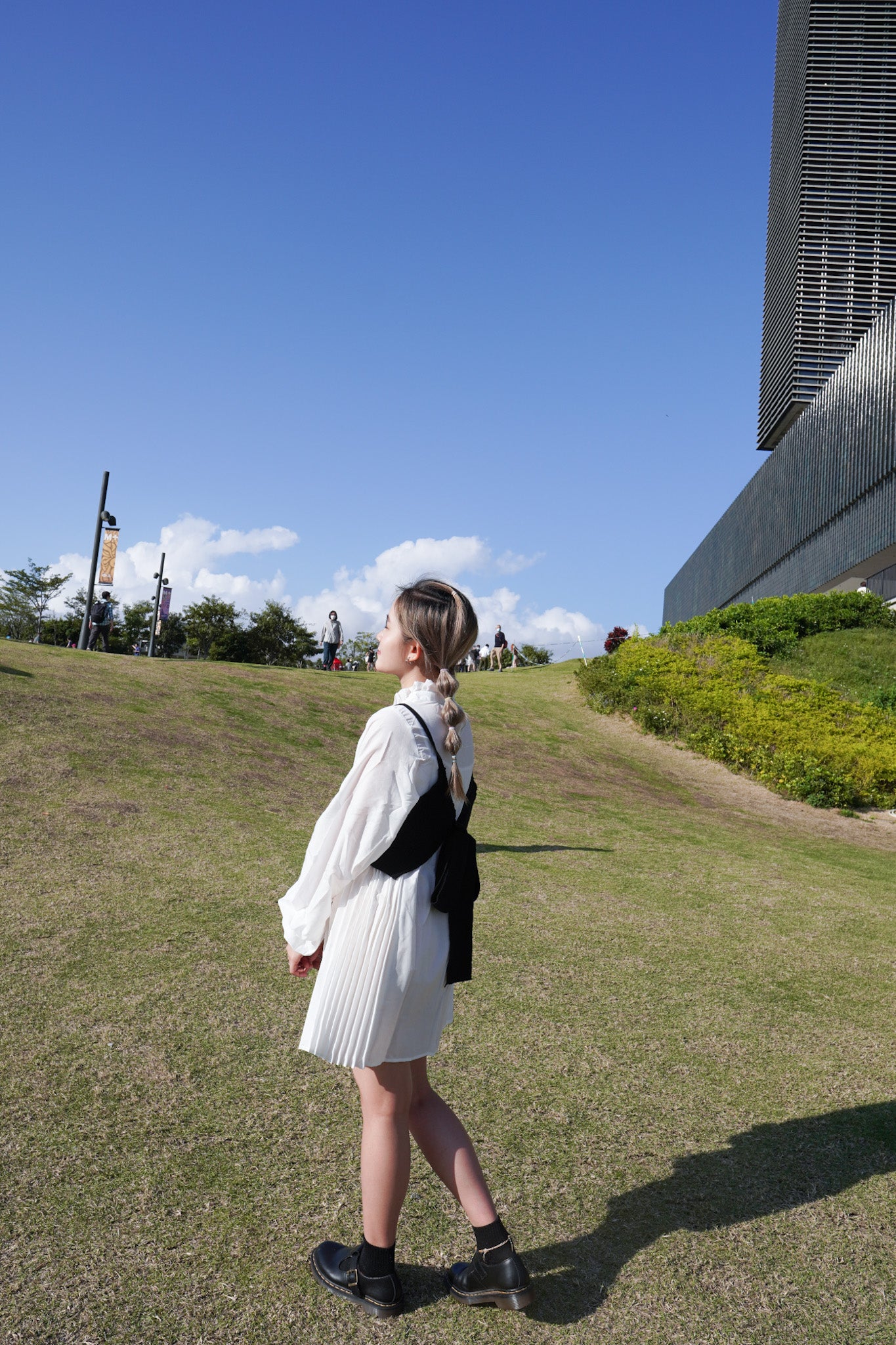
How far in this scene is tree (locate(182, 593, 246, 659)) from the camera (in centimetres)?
4128

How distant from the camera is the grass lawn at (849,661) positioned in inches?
741

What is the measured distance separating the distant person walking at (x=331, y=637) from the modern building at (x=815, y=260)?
2522 cm

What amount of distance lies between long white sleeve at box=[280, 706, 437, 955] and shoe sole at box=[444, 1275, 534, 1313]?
970mm

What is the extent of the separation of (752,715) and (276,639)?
2966 cm

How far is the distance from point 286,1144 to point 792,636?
20.0m

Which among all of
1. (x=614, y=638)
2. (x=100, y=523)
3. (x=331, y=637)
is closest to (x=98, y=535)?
(x=100, y=523)

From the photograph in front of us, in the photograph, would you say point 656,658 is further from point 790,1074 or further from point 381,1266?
point 381,1266

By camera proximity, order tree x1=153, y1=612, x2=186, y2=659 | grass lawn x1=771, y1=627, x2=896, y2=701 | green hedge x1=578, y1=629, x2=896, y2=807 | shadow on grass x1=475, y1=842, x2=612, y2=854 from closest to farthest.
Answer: shadow on grass x1=475, y1=842, x2=612, y2=854 < green hedge x1=578, y1=629, x2=896, y2=807 < grass lawn x1=771, y1=627, x2=896, y2=701 < tree x1=153, y1=612, x2=186, y2=659

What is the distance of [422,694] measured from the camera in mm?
2305

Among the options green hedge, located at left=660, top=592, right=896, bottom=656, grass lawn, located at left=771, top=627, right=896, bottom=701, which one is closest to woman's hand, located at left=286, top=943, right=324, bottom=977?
grass lawn, located at left=771, top=627, right=896, bottom=701

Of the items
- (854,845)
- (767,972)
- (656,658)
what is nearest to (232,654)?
(656,658)

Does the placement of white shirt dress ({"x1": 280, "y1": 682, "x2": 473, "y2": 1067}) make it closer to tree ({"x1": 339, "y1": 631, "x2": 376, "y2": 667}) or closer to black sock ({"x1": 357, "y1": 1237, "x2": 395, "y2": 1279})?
black sock ({"x1": 357, "y1": 1237, "x2": 395, "y2": 1279})

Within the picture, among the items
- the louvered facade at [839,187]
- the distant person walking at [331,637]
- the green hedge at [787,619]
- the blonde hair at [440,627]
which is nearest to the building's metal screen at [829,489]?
the louvered facade at [839,187]

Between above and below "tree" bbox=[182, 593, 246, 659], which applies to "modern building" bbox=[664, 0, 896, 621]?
above
